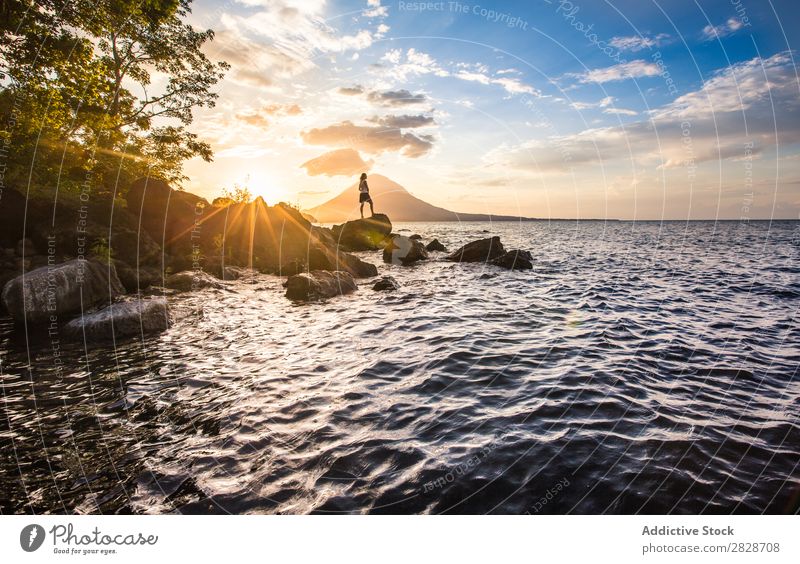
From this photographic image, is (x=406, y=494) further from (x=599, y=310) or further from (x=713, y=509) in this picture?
(x=599, y=310)

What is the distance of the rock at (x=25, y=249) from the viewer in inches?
678

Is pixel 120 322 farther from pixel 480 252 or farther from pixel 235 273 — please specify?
pixel 480 252

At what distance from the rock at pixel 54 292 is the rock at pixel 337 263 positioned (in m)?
12.9

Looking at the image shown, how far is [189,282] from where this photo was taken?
805 inches

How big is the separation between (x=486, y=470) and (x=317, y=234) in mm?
27648

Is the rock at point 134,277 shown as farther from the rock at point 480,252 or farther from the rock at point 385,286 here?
the rock at point 480,252

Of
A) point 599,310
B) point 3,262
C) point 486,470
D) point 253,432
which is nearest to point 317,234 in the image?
point 3,262

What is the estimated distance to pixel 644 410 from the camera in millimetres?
7344

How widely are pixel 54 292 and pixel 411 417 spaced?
1474 centimetres

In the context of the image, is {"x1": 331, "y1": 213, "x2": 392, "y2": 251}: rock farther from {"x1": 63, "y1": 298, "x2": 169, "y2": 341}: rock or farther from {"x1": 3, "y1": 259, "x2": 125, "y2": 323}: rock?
{"x1": 63, "y1": 298, "x2": 169, "y2": 341}: rock

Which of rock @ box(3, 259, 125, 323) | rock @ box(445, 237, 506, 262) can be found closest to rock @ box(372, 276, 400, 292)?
rock @ box(3, 259, 125, 323)

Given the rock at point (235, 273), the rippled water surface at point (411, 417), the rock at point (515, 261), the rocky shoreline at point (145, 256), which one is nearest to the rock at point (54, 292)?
the rocky shoreline at point (145, 256)
